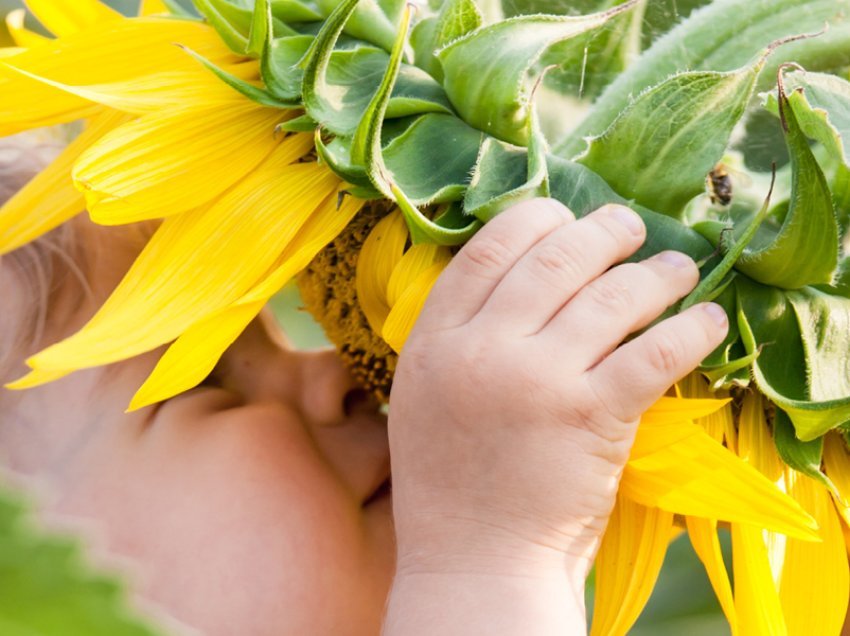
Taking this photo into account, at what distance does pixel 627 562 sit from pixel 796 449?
125mm

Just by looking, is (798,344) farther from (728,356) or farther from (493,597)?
(493,597)

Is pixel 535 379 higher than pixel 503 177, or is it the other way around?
pixel 503 177

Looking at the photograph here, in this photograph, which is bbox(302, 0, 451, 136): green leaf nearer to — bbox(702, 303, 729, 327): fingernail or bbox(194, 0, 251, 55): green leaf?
bbox(194, 0, 251, 55): green leaf

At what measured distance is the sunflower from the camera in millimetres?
534

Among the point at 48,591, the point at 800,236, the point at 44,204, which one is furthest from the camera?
the point at 44,204

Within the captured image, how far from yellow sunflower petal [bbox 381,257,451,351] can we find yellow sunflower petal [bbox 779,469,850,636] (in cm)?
25

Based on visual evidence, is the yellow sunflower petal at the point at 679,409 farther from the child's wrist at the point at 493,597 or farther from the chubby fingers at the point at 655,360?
the child's wrist at the point at 493,597

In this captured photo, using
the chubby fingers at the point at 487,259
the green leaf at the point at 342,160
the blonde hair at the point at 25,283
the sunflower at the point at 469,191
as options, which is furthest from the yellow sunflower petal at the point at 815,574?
the blonde hair at the point at 25,283

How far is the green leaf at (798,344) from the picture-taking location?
0.54 meters

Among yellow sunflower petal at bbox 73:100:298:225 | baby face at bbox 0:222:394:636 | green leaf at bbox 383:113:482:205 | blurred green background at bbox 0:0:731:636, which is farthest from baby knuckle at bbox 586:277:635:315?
blurred green background at bbox 0:0:731:636

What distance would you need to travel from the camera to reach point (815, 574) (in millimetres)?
598

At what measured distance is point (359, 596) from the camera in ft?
2.76

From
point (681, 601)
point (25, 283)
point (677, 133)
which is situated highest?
point (677, 133)

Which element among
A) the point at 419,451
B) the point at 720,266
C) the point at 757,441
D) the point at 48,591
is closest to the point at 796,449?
the point at 757,441
